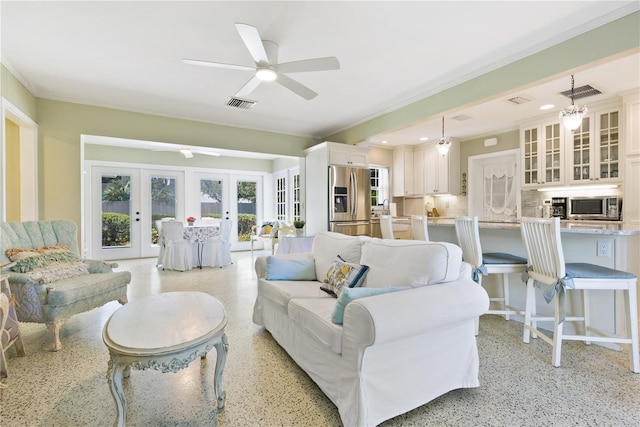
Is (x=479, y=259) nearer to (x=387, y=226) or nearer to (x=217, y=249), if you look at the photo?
(x=387, y=226)

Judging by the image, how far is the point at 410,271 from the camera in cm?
186

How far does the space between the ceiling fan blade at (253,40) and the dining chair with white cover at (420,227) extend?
208 cm

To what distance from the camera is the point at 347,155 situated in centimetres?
524

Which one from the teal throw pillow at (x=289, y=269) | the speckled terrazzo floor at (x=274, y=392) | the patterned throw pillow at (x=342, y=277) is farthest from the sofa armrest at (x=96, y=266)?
the patterned throw pillow at (x=342, y=277)

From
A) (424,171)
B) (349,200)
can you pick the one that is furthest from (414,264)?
(424,171)

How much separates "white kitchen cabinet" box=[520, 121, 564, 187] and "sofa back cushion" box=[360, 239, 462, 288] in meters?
3.93

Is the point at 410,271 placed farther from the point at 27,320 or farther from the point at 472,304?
the point at 27,320

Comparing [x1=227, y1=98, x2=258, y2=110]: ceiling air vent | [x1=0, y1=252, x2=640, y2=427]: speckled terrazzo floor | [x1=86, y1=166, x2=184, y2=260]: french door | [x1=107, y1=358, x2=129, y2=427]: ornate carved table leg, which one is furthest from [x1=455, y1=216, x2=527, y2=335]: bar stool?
[x1=86, y1=166, x2=184, y2=260]: french door

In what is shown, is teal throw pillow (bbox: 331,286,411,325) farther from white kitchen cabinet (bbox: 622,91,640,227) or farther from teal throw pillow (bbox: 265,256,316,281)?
white kitchen cabinet (bbox: 622,91,640,227)

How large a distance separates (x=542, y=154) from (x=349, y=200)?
315 centimetres

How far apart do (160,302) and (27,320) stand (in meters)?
1.36

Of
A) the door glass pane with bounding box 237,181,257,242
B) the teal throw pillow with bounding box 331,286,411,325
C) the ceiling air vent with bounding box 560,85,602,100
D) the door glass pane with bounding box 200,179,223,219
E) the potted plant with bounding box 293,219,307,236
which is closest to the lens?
the teal throw pillow with bounding box 331,286,411,325

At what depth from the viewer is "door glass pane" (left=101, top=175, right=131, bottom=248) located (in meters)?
6.62

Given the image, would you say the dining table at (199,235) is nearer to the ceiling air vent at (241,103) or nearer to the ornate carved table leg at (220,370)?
the ceiling air vent at (241,103)
